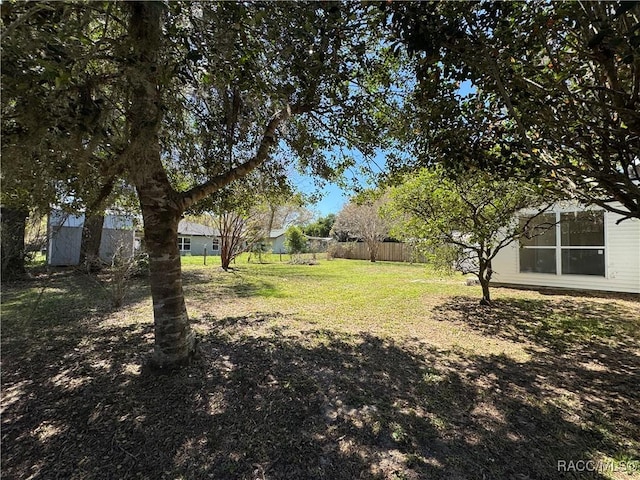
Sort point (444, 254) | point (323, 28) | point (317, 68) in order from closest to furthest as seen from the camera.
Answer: point (323, 28) < point (317, 68) < point (444, 254)

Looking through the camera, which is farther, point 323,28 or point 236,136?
point 236,136

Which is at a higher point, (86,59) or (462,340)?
(86,59)

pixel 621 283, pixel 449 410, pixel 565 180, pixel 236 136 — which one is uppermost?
pixel 236 136

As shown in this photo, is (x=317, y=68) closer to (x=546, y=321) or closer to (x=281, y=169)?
(x=281, y=169)

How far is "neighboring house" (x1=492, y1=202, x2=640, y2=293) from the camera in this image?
26.5 feet

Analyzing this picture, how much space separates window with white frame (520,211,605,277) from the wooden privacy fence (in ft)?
37.5

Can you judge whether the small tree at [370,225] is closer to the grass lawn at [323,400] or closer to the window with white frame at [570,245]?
the window with white frame at [570,245]

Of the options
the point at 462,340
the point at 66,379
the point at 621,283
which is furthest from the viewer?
the point at 621,283

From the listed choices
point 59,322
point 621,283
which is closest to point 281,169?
point 59,322

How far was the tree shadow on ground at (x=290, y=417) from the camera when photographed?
2.12 meters

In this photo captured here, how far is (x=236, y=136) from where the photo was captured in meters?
4.26

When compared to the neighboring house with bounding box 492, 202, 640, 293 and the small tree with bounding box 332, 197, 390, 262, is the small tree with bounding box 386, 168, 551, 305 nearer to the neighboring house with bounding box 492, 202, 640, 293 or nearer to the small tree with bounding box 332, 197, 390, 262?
the neighboring house with bounding box 492, 202, 640, 293

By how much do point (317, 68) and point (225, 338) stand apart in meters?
3.71

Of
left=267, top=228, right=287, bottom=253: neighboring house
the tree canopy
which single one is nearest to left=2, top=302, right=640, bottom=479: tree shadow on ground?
the tree canopy
